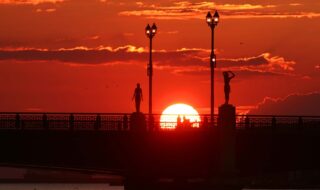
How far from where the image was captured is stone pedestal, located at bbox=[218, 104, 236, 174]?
329 ft

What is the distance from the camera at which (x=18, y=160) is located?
98875mm

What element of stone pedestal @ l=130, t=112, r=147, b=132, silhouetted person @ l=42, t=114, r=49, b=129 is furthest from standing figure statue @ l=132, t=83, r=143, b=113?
silhouetted person @ l=42, t=114, r=49, b=129

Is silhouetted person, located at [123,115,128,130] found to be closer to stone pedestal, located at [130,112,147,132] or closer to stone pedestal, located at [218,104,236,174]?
stone pedestal, located at [130,112,147,132]

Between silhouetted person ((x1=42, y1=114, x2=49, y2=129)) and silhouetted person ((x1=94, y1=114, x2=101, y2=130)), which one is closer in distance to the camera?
silhouetted person ((x1=42, y1=114, x2=49, y2=129))

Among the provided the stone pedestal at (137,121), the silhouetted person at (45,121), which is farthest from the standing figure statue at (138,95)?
the silhouetted person at (45,121)

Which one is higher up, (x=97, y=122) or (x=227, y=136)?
(x=97, y=122)

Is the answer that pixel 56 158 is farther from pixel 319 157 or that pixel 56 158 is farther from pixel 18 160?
pixel 319 157

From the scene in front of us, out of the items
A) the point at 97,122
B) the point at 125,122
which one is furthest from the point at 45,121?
the point at 125,122

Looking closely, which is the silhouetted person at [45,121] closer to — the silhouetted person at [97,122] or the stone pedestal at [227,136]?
the silhouetted person at [97,122]

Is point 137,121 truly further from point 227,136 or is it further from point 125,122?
point 227,136

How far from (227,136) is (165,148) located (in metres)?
5.32

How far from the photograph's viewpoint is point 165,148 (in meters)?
104

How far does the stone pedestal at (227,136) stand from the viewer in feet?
329

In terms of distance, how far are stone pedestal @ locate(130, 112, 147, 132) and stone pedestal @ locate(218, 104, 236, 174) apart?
220 inches
